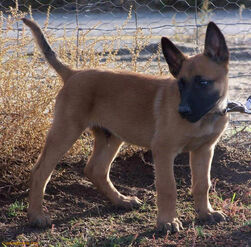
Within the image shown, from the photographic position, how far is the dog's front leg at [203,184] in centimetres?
428

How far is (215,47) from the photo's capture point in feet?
13.4

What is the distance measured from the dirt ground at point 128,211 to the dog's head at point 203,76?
87cm

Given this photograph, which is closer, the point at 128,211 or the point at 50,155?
the point at 50,155

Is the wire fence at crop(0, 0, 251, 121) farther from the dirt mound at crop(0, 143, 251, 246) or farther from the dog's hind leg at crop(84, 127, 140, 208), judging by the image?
the dog's hind leg at crop(84, 127, 140, 208)

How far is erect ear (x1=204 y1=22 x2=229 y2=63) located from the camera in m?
4.04

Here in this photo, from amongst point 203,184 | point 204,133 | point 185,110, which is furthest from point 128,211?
point 185,110

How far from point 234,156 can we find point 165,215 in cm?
194

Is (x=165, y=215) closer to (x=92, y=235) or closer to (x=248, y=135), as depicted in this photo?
(x=92, y=235)

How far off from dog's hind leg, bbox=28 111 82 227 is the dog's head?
954 mm

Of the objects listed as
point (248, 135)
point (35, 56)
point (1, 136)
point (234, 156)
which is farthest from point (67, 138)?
point (248, 135)

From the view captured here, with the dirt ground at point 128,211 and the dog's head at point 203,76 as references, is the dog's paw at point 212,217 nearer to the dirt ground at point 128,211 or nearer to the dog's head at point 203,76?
the dirt ground at point 128,211

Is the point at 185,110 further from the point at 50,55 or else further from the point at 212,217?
the point at 50,55

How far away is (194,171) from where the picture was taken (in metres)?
4.36

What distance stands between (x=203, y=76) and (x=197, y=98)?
7.3 inches
